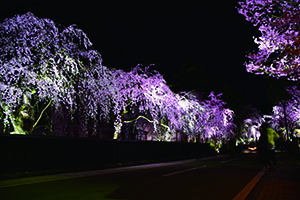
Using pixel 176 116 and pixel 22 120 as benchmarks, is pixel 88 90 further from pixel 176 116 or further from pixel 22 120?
pixel 176 116

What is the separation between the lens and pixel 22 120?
15.3 m

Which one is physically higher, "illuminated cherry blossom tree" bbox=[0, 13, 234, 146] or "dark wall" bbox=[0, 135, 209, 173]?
"illuminated cherry blossom tree" bbox=[0, 13, 234, 146]

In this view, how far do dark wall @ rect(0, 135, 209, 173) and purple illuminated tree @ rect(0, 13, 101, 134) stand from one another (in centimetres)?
179

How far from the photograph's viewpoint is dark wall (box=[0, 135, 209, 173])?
1138 centimetres

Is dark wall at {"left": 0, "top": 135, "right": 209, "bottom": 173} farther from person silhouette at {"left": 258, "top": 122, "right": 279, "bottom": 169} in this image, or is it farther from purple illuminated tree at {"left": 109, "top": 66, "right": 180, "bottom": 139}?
person silhouette at {"left": 258, "top": 122, "right": 279, "bottom": 169}

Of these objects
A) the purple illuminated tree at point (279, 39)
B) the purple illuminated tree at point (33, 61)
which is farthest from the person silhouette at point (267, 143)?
the purple illuminated tree at point (33, 61)

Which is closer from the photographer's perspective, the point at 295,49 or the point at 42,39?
the point at 295,49

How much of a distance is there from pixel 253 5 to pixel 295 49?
8.09ft

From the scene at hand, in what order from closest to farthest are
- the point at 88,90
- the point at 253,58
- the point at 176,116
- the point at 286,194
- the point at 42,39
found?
the point at 286,194, the point at 253,58, the point at 42,39, the point at 88,90, the point at 176,116

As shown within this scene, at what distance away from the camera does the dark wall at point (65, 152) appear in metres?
11.4

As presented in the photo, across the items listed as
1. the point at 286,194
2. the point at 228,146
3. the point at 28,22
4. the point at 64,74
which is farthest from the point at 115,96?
the point at 228,146

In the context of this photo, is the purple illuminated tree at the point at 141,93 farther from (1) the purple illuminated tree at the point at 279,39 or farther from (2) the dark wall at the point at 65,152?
(1) the purple illuminated tree at the point at 279,39

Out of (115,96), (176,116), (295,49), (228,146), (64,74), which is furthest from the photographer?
(228,146)

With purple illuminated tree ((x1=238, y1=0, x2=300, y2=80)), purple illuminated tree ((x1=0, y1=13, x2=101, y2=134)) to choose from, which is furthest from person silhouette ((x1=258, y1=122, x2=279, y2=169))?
purple illuminated tree ((x1=0, y1=13, x2=101, y2=134))
